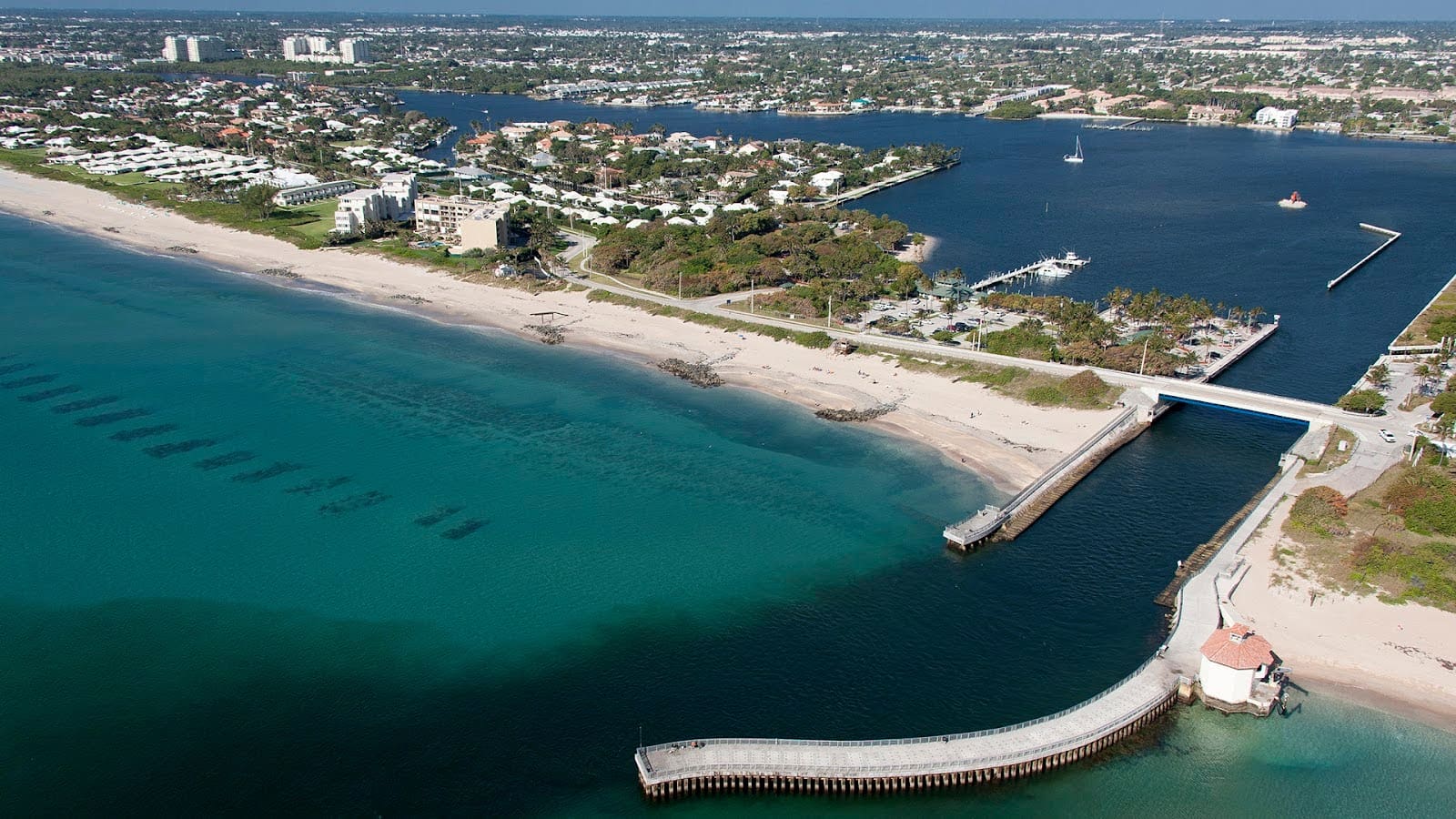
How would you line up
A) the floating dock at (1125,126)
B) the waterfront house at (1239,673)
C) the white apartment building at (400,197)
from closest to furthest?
the waterfront house at (1239,673)
the white apartment building at (400,197)
the floating dock at (1125,126)

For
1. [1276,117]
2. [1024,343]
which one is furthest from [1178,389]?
[1276,117]

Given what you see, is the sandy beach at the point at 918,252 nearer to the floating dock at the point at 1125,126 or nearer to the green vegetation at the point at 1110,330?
the green vegetation at the point at 1110,330

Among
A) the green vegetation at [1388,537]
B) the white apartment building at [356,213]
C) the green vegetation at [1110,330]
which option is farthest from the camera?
the white apartment building at [356,213]

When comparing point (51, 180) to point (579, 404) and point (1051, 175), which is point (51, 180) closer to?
point (579, 404)

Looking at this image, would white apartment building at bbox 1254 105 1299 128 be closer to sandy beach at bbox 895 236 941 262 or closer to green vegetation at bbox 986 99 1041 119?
green vegetation at bbox 986 99 1041 119

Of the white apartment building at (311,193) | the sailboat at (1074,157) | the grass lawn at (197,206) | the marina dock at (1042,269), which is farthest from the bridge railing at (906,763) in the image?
the sailboat at (1074,157)

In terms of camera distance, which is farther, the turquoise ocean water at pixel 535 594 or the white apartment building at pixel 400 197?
the white apartment building at pixel 400 197

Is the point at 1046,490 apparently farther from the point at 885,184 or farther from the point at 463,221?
the point at 885,184
